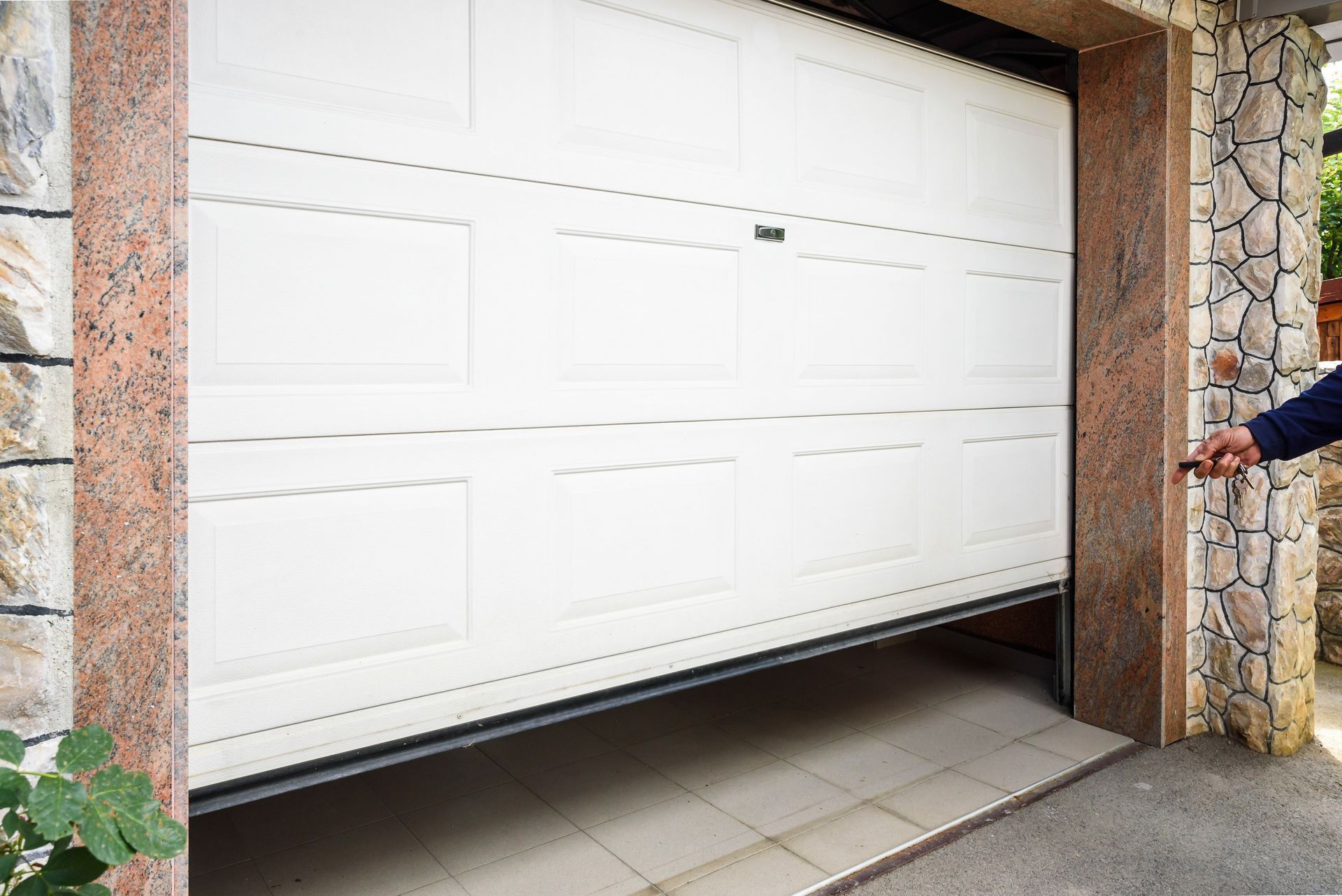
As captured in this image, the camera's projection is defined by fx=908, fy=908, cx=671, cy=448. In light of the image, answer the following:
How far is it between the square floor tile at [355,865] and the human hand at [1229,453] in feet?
6.79

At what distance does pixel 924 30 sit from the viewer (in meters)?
3.52

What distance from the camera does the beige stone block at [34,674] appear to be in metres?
1.13

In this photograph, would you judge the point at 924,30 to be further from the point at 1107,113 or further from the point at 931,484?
the point at 931,484

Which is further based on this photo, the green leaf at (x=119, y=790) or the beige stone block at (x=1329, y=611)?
the beige stone block at (x=1329, y=611)

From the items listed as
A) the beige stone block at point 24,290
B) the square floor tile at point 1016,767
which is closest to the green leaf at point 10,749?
the beige stone block at point 24,290

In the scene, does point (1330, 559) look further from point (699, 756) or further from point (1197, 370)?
point (699, 756)

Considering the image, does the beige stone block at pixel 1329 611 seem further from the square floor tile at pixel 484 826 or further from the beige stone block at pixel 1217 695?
the square floor tile at pixel 484 826

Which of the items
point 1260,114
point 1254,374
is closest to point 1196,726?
point 1254,374

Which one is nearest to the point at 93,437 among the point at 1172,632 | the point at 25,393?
the point at 25,393

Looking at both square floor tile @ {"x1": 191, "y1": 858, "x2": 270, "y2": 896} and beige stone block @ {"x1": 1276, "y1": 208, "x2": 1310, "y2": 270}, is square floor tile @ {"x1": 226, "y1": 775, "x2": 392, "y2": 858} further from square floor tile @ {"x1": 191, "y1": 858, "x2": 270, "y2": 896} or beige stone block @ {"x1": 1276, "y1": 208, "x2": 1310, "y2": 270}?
beige stone block @ {"x1": 1276, "y1": 208, "x2": 1310, "y2": 270}

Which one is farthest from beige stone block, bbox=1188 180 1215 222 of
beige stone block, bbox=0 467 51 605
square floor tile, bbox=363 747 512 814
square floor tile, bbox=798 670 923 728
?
beige stone block, bbox=0 467 51 605

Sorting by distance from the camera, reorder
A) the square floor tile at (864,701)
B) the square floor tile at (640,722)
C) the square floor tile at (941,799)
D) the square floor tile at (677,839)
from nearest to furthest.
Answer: the square floor tile at (677,839) < the square floor tile at (941,799) < the square floor tile at (640,722) < the square floor tile at (864,701)

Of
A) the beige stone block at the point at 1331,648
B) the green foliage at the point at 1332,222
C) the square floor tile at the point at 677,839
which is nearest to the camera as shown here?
the square floor tile at the point at 677,839

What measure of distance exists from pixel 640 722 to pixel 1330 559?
10.2 feet
